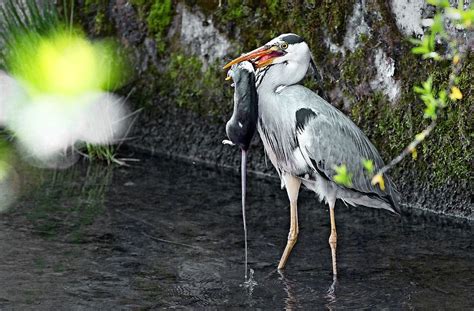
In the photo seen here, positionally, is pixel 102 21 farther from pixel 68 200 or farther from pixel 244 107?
pixel 244 107

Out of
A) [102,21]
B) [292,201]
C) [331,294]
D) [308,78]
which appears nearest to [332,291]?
[331,294]

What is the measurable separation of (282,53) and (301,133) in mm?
426

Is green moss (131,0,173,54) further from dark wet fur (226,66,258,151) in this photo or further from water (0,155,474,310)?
dark wet fur (226,66,258,151)

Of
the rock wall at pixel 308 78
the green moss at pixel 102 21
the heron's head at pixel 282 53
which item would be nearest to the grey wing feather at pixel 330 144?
the heron's head at pixel 282 53

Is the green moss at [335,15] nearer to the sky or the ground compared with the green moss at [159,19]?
nearer to the ground

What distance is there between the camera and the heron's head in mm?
5238

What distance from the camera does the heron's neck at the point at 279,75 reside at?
529cm

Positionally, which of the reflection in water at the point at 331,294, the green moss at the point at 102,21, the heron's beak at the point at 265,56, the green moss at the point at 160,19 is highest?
the green moss at the point at 102,21

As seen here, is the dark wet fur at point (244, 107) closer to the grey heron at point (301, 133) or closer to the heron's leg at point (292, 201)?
the grey heron at point (301, 133)

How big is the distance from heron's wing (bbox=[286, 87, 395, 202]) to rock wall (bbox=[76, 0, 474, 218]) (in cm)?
42

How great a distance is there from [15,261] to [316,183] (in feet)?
5.41

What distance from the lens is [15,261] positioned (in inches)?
212

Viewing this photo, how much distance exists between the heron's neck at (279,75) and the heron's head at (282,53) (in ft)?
0.10

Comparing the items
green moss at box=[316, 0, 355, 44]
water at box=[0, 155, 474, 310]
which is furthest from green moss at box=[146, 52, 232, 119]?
green moss at box=[316, 0, 355, 44]
